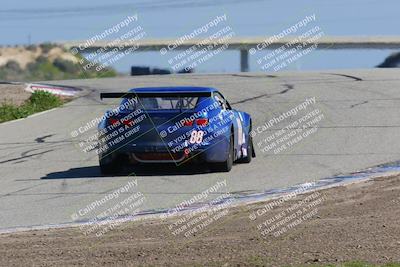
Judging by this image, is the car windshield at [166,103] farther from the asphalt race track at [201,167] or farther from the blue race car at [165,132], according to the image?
the asphalt race track at [201,167]

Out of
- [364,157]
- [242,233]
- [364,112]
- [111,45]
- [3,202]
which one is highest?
[242,233]

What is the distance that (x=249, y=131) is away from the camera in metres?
16.1

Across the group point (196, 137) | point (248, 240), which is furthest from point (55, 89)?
point (248, 240)

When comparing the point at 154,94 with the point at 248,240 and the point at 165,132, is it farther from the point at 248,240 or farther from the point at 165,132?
the point at 248,240

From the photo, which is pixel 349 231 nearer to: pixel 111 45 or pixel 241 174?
pixel 241 174

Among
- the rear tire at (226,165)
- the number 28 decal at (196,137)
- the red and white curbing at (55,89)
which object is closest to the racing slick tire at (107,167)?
the number 28 decal at (196,137)

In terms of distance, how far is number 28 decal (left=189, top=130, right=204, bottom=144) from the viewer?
14.2 m

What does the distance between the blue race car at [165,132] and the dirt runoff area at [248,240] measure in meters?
3.29

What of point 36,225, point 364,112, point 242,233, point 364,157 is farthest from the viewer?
point 364,112

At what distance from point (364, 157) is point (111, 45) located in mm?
28340

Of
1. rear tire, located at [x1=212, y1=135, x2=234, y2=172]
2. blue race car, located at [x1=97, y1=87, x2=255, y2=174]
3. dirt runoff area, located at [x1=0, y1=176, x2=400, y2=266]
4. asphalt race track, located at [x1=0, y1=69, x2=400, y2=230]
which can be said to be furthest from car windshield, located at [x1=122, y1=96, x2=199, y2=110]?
dirt runoff area, located at [x1=0, y1=176, x2=400, y2=266]

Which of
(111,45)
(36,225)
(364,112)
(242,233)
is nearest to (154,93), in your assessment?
(36,225)

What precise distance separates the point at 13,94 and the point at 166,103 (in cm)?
1669

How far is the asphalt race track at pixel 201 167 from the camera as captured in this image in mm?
12617
